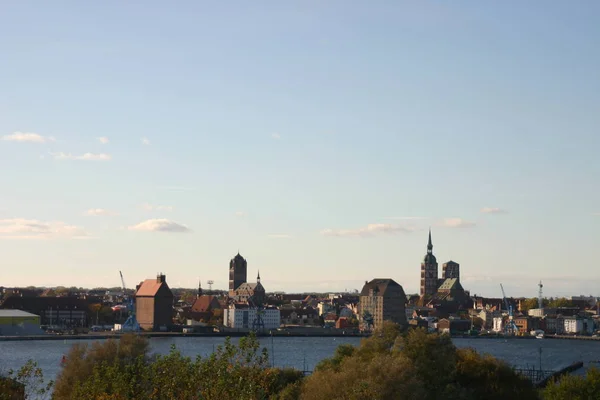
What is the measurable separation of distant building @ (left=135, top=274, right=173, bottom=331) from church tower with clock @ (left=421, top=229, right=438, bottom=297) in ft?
209

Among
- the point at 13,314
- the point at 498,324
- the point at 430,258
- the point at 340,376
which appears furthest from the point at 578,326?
the point at 340,376

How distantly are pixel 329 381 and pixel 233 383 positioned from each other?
35.6 feet

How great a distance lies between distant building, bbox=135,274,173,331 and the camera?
113625 millimetres

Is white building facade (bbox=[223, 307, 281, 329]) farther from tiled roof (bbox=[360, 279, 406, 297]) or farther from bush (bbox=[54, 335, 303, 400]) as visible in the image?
bush (bbox=[54, 335, 303, 400])

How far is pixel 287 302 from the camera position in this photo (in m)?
168

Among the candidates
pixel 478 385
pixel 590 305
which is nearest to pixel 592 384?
pixel 478 385

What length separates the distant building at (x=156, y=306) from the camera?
373 ft

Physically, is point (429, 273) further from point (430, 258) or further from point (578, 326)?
point (578, 326)

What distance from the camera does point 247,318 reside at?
126 m

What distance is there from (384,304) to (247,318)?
58.5 feet

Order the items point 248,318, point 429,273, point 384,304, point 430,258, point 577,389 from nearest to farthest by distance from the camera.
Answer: point 577,389, point 248,318, point 384,304, point 430,258, point 429,273

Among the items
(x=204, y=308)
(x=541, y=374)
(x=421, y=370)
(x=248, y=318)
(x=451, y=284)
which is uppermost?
(x=451, y=284)

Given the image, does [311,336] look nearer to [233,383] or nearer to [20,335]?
[20,335]

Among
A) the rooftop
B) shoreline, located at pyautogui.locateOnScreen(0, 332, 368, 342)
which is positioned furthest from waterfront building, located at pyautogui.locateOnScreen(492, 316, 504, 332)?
the rooftop
